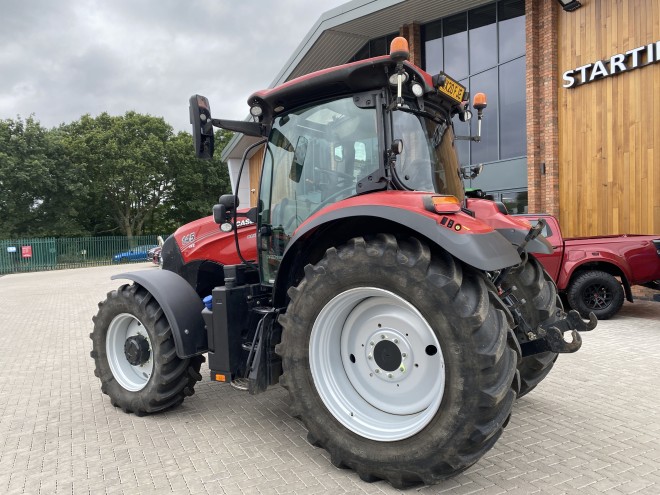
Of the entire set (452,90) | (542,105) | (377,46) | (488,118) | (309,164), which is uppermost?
(377,46)

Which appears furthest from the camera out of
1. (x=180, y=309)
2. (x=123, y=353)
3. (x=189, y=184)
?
(x=189, y=184)

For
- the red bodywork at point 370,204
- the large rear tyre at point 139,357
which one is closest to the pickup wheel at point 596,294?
the red bodywork at point 370,204

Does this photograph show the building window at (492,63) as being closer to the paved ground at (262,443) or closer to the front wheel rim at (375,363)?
the paved ground at (262,443)

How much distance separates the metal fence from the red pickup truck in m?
32.3

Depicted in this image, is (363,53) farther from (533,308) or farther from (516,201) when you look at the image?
(533,308)

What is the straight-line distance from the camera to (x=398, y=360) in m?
3.06

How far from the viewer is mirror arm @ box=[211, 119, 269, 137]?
12.3 ft

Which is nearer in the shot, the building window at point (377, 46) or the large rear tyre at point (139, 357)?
the large rear tyre at point (139, 357)

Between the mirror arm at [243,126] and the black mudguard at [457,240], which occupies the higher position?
the mirror arm at [243,126]

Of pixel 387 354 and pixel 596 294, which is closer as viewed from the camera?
pixel 387 354

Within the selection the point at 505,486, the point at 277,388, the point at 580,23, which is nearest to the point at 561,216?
the point at 580,23

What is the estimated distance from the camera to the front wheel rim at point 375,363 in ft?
9.66

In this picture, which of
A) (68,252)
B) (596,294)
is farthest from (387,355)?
(68,252)

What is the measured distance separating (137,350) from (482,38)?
1398cm
